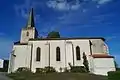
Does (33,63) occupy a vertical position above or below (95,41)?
below

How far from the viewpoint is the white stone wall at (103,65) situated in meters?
33.3

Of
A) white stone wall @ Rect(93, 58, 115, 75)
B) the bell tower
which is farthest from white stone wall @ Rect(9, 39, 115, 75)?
the bell tower

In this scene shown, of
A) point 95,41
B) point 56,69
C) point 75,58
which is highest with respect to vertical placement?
point 95,41

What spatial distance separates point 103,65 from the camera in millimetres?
33812

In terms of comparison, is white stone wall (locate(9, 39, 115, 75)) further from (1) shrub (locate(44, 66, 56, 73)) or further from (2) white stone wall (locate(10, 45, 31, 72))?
(1) shrub (locate(44, 66, 56, 73))

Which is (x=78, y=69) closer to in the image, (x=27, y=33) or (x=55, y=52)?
(x=55, y=52)

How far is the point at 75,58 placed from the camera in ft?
135

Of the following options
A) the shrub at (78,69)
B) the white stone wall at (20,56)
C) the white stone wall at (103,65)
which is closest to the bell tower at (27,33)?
the white stone wall at (20,56)

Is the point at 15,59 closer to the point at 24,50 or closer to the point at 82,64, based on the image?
the point at 24,50

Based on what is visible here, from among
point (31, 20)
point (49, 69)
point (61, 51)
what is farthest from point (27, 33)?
point (49, 69)

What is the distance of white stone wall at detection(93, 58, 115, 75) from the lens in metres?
33.3

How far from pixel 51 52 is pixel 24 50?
7116 mm

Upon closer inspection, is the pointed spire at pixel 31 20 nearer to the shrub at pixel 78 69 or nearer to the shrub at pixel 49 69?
the shrub at pixel 49 69

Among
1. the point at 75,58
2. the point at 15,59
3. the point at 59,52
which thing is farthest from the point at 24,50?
the point at 75,58
